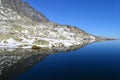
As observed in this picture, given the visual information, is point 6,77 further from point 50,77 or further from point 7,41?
point 7,41

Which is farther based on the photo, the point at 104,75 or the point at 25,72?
the point at 25,72

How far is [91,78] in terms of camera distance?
47438mm

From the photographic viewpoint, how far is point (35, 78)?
47094 mm

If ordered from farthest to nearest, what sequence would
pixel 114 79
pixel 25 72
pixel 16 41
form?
pixel 16 41, pixel 25 72, pixel 114 79

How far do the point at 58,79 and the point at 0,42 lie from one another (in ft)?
326

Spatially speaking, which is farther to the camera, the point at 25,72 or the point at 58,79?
the point at 25,72

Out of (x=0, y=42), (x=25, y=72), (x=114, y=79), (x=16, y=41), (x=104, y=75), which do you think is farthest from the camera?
(x=16, y=41)

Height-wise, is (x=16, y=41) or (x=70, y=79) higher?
(x=16, y=41)

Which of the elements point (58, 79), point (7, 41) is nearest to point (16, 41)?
point (7, 41)

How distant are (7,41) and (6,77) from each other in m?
Answer: 96.5

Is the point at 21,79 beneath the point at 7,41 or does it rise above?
beneath

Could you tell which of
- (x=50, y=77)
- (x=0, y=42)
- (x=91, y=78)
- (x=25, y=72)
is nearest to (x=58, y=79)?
(x=50, y=77)

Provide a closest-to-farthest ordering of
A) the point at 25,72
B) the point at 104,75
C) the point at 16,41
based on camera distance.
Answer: the point at 104,75, the point at 25,72, the point at 16,41

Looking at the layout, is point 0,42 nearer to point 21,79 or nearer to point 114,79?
point 21,79
